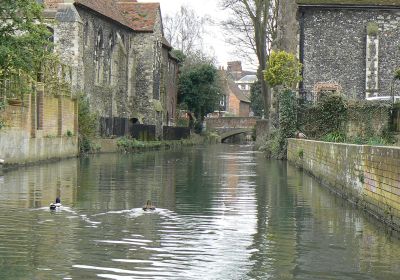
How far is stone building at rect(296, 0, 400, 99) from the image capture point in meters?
45.1

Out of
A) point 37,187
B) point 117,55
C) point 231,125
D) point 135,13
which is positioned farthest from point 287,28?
point 231,125

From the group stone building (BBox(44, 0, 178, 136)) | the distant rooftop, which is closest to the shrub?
stone building (BBox(44, 0, 178, 136))

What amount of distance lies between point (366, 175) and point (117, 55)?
5249 cm

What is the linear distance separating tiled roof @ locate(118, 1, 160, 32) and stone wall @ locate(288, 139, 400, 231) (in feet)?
156

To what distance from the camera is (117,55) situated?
67000mm

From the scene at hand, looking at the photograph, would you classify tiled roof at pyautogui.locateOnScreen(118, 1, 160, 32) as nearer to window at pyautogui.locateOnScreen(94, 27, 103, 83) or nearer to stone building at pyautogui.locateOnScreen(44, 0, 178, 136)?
stone building at pyautogui.locateOnScreen(44, 0, 178, 136)

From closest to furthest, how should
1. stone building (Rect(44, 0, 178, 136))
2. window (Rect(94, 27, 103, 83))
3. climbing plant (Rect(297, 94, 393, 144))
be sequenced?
climbing plant (Rect(297, 94, 393, 144)) < stone building (Rect(44, 0, 178, 136)) < window (Rect(94, 27, 103, 83))

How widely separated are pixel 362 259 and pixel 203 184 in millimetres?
13975

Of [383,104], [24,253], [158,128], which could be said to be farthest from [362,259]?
[158,128]

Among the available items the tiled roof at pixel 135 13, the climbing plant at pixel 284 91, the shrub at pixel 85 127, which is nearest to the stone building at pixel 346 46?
the climbing plant at pixel 284 91

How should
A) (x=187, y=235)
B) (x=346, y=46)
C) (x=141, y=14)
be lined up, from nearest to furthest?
(x=187, y=235), (x=346, y=46), (x=141, y=14)

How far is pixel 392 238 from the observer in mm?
12688

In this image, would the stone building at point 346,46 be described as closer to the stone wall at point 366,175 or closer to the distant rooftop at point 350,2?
the distant rooftop at point 350,2

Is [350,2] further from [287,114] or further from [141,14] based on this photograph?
[141,14]
